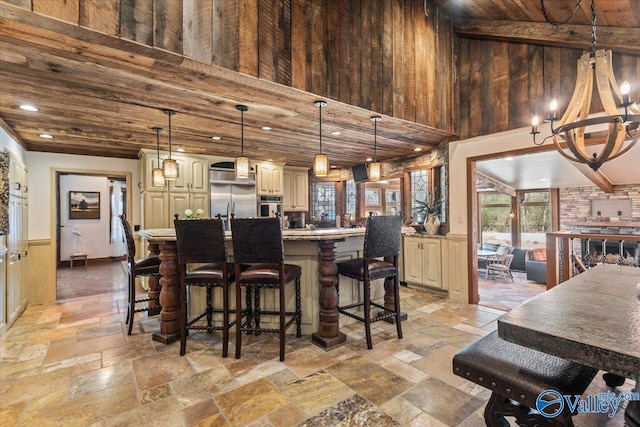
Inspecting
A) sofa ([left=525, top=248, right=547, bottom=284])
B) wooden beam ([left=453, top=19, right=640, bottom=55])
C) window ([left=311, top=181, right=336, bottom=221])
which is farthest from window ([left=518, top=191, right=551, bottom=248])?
wooden beam ([left=453, top=19, right=640, bottom=55])

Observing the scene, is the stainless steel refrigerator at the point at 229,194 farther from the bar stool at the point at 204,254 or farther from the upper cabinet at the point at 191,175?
the bar stool at the point at 204,254

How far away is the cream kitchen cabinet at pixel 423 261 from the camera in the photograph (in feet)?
15.0

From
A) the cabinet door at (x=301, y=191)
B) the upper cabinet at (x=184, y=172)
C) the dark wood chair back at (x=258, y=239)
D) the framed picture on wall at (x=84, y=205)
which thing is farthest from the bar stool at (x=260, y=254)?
the framed picture on wall at (x=84, y=205)

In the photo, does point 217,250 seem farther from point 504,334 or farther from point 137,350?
point 504,334

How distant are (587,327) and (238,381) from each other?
207cm

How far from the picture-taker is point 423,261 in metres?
4.80

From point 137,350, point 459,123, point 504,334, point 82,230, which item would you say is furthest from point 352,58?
point 82,230

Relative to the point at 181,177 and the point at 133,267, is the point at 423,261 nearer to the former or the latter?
the point at 133,267

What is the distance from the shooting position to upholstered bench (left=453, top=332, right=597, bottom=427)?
1124 mm

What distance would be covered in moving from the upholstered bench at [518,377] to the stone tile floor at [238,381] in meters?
0.62

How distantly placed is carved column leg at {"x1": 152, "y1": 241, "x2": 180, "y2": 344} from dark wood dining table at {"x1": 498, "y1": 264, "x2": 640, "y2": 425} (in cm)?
270

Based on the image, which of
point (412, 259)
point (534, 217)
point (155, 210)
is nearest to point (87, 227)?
point (155, 210)

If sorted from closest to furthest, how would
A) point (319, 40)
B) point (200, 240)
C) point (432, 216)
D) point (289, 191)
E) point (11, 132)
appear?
point (200, 240), point (319, 40), point (11, 132), point (432, 216), point (289, 191)

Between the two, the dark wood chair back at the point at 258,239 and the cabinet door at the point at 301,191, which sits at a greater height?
the cabinet door at the point at 301,191
